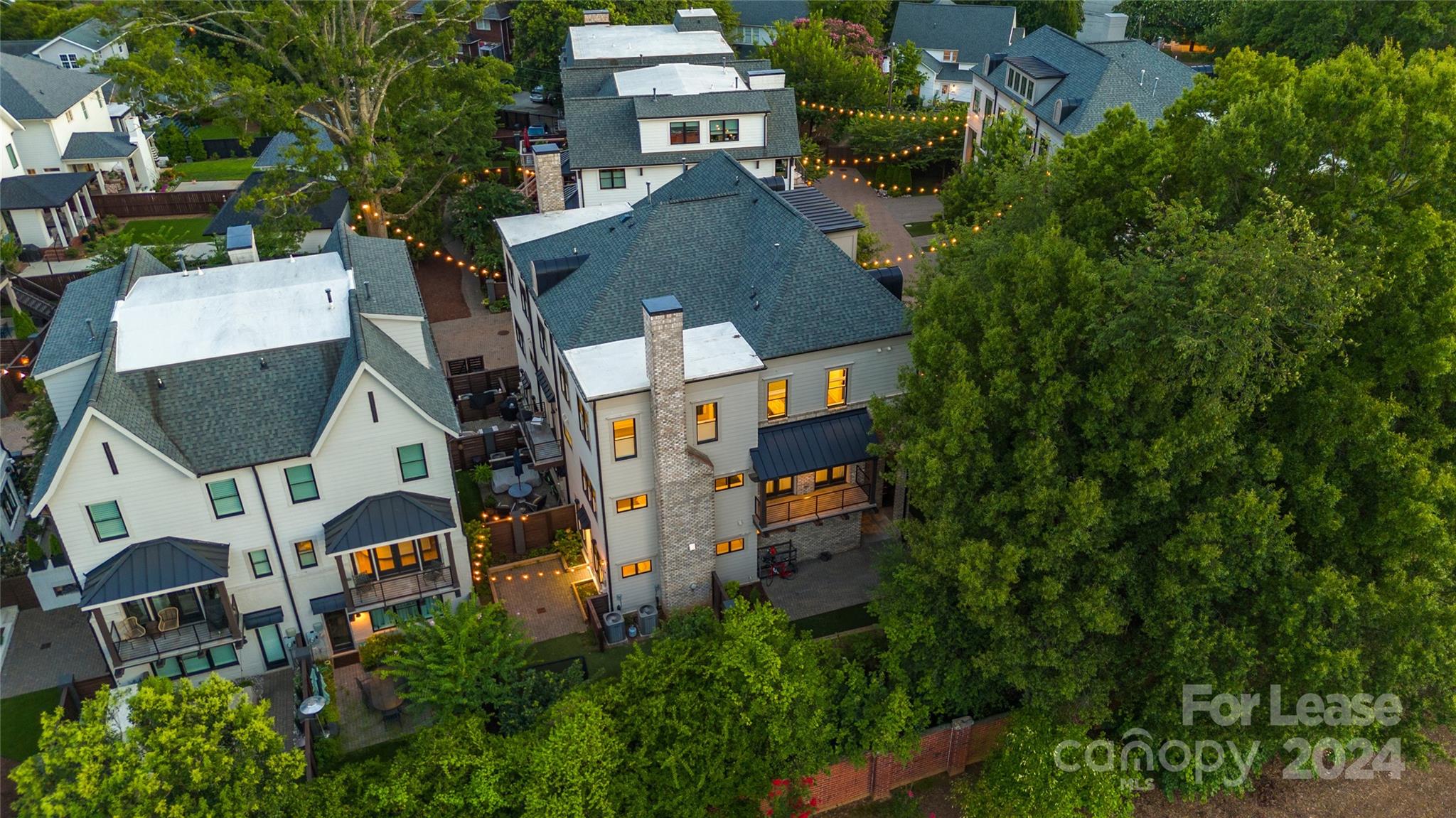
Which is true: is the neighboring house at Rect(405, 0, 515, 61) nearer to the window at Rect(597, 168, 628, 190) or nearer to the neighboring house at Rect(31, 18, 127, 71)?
the neighboring house at Rect(31, 18, 127, 71)

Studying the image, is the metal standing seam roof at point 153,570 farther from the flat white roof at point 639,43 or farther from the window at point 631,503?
the flat white roof at point 639,43

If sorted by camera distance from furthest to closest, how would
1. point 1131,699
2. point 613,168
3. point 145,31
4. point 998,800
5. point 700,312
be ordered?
1. point 613,168
2. point 145,31
3. point 700,312
4. point 1131,699
5. point 998,800

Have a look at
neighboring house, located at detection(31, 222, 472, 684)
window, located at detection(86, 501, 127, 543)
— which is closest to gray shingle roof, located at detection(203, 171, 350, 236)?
neighboring house, located at detection(31, 222, 472, 684)

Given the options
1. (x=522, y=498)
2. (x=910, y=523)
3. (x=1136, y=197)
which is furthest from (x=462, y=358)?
(x=1136, y=197)

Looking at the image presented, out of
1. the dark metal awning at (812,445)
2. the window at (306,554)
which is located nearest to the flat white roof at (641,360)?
the dark metal awning at (812,445)

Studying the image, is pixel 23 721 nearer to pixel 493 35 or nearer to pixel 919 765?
pixel 919 765

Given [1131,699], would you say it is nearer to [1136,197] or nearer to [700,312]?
[1136,197]
